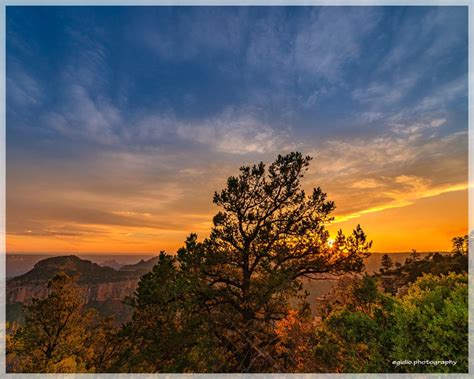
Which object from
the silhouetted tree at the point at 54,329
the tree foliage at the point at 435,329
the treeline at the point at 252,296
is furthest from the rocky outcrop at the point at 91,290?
the tree foliage at the point at 435,329

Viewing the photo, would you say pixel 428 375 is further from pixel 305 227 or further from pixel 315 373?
pixel 305 227

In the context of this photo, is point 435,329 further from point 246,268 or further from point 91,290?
point 91,290

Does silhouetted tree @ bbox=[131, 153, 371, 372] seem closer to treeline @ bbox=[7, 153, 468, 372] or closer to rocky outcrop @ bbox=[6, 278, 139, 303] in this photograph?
treeline @ bbox=[7, 153, 468, 372]

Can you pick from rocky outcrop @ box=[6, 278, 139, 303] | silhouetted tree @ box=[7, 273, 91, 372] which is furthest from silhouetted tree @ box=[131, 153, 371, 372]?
rocky outcrop @ box=[6, 278, 139, 303]

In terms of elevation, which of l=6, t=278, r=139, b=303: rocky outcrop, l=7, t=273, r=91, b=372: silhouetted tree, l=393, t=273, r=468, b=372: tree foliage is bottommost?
l=6, t=278, r=139, b=303: rocky outcrop

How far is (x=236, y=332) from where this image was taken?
11094 mm

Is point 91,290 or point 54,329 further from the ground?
point 54,329

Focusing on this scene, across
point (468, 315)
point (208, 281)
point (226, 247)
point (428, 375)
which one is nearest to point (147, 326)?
point (208, 281)

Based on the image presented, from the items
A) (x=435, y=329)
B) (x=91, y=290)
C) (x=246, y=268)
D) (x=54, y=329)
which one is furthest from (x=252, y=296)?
(x=91, y=290)

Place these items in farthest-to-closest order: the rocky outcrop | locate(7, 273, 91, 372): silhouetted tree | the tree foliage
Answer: the rocky outcrop < locate(7, 273, 91, 372): silhouetted tree < the tree foliage

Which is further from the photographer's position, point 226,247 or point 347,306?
point 226,247

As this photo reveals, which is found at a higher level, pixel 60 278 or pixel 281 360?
pixel 60 278

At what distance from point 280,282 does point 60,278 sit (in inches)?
522

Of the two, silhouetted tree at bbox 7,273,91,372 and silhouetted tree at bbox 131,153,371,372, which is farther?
silhouetted tree at bbox 7,273,91,372
